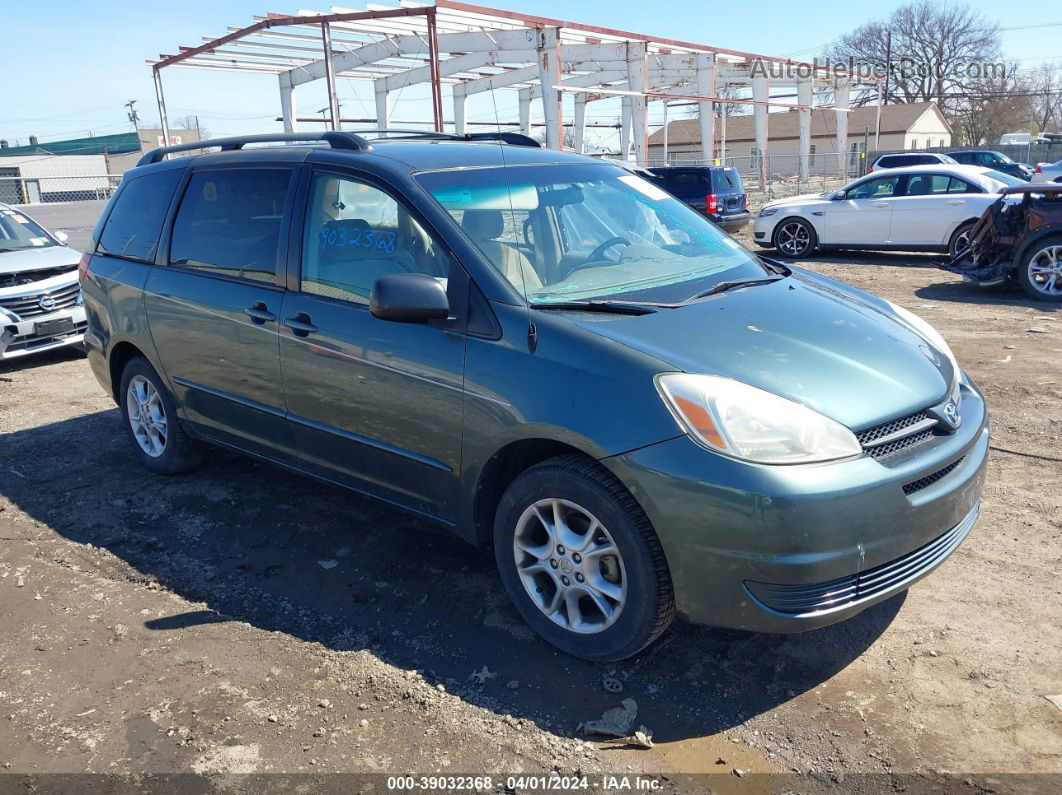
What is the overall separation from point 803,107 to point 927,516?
114 feet

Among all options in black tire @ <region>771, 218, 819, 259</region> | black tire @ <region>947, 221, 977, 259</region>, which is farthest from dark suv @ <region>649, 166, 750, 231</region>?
black tire @ <region>947, 221, 977, 259</region>

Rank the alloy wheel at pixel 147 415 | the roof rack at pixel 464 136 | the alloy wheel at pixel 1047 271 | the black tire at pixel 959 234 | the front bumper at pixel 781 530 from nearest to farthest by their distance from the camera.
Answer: the front bumper at pixel 781 530 < the roof rack at pixel 464 136 < the alloy wheel at pixel 147 415 < the alloy wheel at pixel 1047 271 < the black tire at pixel 959 234

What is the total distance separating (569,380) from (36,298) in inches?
296

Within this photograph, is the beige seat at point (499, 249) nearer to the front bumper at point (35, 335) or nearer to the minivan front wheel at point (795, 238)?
the front bumper at point (35, 335)

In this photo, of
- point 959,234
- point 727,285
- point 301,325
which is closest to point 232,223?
point 301,325

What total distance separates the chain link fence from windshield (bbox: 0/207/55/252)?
678 cm

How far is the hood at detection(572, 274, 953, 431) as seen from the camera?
9.45 feet

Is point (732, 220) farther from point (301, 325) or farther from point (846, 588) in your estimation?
point (846, 588)

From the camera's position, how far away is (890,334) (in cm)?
345

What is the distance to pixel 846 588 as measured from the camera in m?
2.75

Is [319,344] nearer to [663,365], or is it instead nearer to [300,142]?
[300,142]

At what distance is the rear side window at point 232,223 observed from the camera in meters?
4.16

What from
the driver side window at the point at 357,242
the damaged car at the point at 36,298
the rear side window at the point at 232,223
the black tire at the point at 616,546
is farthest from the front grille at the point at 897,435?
the damaged car at the point at 36,298

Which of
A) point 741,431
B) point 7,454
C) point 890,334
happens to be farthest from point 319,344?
point 7,454
